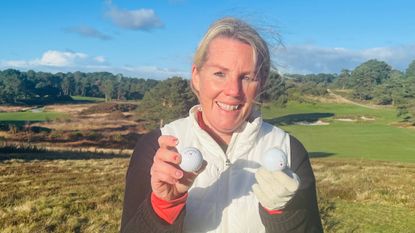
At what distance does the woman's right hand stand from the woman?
1.06 feet

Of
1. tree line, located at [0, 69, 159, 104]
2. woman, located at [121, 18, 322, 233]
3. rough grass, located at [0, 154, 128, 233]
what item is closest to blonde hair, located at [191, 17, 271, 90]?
woman, located at [121, 18, 322, 233]

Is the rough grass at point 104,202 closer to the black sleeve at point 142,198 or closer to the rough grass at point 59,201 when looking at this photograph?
the rough grass at point 59,201

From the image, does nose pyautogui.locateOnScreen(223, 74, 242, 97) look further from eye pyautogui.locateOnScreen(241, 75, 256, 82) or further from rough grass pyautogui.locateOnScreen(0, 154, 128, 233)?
rough grass pyautogui.locateOnScreen(0, 154, 128, 233)

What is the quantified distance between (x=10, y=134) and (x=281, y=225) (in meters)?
73.6

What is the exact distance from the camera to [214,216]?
299cm

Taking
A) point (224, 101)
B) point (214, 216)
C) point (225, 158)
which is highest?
point (224, 101)

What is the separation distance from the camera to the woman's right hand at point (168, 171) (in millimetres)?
2354

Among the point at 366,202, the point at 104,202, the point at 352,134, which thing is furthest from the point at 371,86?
the point at 104,202

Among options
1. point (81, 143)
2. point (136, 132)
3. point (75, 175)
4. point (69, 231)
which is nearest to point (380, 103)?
point (136, 132)

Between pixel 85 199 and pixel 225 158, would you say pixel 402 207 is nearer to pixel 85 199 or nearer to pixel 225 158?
pixel 85 199

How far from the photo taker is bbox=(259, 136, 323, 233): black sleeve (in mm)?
2773

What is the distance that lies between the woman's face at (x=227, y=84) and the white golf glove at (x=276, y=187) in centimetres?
58

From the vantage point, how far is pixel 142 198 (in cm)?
288

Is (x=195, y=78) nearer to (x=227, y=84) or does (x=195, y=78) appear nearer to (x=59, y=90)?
(x=227, y=84)
